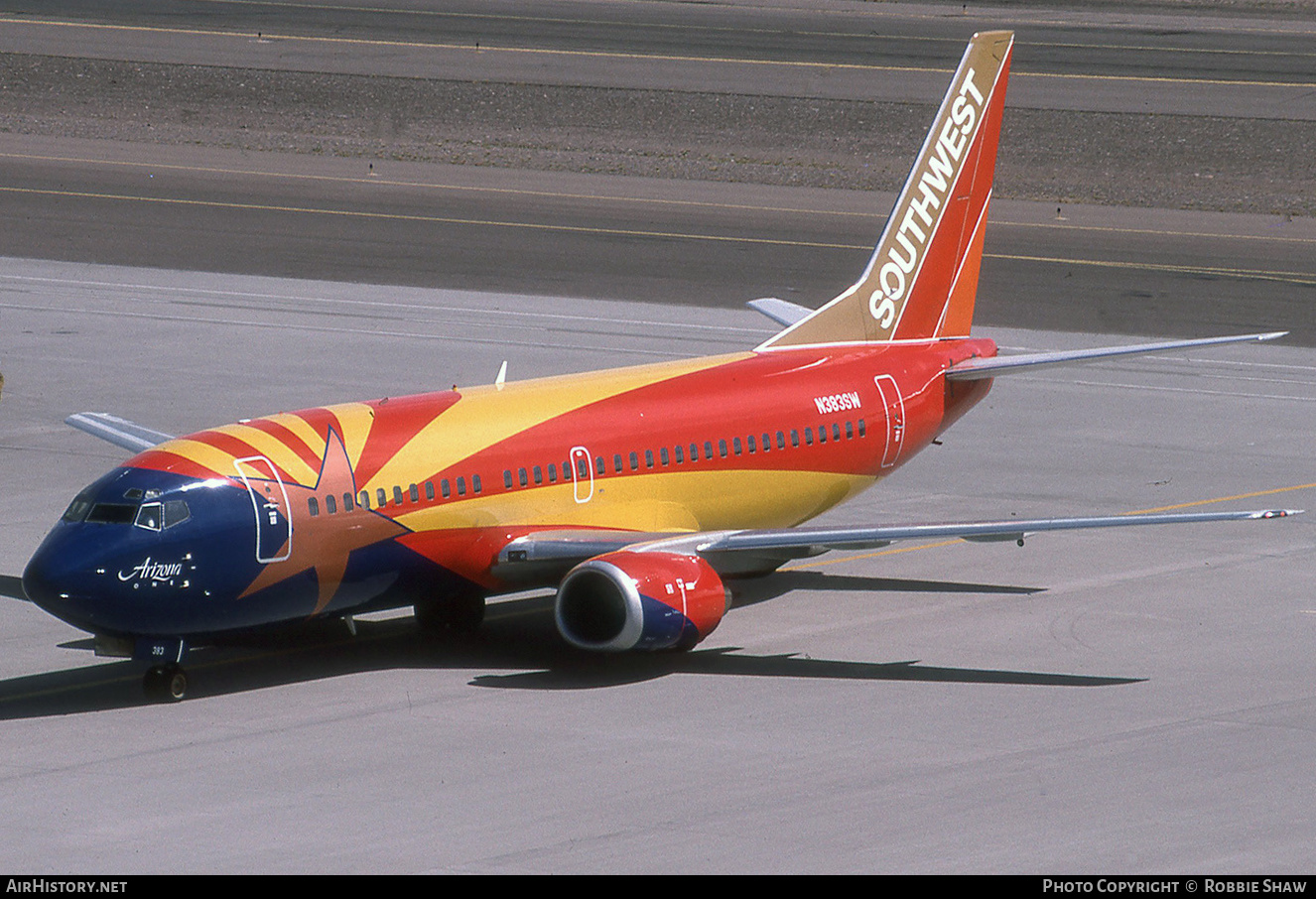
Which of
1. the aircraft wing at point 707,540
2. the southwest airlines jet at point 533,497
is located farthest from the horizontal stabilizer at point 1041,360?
the aircraft wing at point 707,540

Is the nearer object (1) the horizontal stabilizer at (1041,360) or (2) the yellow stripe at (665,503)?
(2) the yellow stripe at (665,503)

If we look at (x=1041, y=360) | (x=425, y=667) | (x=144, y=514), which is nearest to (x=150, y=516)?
(x=144, y=514)

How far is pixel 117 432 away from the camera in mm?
36469

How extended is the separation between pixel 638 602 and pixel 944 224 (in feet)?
41.1

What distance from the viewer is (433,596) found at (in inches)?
1224

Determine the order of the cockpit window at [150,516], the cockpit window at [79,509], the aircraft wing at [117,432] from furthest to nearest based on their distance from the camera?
1. the aircraft wing at [117,432]
2. the cockpit window at [79,509]
3. the cockpit window at [150,516]

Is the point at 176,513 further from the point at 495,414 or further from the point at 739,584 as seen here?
A: the point at 739,584

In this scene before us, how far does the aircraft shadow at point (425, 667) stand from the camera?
29.4m

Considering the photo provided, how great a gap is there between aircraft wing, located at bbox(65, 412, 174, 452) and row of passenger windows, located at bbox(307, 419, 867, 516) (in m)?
6.92

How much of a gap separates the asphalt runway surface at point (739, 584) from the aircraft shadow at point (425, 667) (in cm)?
11

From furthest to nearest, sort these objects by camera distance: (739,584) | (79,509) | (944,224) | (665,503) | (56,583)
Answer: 1. (944,224)
2. (739,584)
3. (665,503)
4. (79,509)
5. (56,583)

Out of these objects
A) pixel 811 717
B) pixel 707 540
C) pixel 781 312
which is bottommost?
pixel 811 717

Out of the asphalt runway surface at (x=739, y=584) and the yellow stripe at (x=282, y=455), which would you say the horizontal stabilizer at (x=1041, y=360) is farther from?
the yellow stripe at (x=282, y=455)
